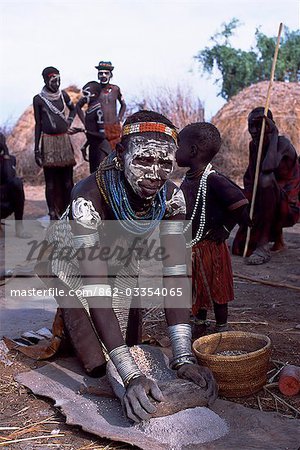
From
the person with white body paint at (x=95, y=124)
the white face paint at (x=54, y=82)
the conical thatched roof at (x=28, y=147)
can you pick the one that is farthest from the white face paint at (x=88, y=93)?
the conical thatched roof at (x=28, y=147)

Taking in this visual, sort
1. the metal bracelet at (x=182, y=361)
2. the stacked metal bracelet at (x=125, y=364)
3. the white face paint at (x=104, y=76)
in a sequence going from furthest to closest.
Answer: the white face paint at (x=104, y=76), the metal bracelet at (x=182, y=361), the stacked metal bracelet at (x=125, y=364)

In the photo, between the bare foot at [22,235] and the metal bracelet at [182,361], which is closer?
the metal bracelet at [182,361]

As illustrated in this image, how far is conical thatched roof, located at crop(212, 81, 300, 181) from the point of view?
1105cm

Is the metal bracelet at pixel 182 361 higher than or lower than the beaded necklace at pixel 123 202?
lower

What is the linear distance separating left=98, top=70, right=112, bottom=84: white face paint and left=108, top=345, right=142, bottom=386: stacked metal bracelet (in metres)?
5.81

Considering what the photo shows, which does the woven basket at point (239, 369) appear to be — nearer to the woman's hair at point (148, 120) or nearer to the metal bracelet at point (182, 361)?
the metal bracelet at point (182, 361)

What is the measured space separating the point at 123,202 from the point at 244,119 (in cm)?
875

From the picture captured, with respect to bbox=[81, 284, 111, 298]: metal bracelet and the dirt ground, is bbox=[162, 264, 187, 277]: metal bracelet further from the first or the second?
the dirt ground

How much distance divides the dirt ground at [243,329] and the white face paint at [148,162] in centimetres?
102

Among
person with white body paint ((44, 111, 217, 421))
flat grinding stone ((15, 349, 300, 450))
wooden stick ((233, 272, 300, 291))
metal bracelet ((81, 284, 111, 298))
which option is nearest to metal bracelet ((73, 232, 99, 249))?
person with white body paint ((44, 111, 217, 421))

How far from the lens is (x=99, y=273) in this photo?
274 centimetres

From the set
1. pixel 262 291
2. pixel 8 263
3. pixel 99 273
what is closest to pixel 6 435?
pixel 99 273

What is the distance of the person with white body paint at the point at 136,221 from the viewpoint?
2.64 meters

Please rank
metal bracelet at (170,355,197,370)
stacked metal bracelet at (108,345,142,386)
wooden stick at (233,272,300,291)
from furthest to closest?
wooden stick at (233,272,300,291) < metal bracelet at (170,355,197,370) < stacked metal bracelet at (108,345,142,386)
